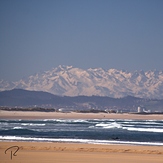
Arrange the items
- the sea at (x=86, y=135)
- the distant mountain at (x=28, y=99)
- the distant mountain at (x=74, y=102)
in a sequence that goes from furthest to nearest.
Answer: the distant mountain at (x=74, y=102) < the distant mountain at (x=28, y=99) < the sea at (x=86, y=135)

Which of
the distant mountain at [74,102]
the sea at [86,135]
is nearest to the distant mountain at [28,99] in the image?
the distant mountain at [74,102]

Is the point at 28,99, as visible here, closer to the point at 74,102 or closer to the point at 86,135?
the point at 74,102

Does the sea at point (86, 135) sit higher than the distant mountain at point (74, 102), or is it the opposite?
the distant mountain at point (74, 102)

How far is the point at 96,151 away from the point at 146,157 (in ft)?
6.74

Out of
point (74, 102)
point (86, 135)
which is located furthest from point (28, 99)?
point (86, 135)

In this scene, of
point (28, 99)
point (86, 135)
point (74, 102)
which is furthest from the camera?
point (74, 102)

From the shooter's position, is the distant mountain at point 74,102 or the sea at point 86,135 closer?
the sea at point 86,135

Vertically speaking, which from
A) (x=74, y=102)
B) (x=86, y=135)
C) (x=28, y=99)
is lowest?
(x=86, y=135)

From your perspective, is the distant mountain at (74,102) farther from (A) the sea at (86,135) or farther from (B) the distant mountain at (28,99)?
(A) the sea at (86,135)

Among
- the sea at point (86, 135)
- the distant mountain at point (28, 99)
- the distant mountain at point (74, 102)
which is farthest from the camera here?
the distant mountain at point (74, 102)

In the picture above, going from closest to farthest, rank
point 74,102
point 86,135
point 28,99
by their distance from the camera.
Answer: point 86,135, point 28,99, point 74,102

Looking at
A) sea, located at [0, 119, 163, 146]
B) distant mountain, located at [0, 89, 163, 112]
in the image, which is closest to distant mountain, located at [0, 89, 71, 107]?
distant mountain, located at [0, 89, 163, 112]

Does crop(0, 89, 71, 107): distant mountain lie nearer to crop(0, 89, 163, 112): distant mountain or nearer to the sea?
crop(0, 89, 163, 112): distant mountain

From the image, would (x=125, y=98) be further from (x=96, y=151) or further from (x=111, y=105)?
(x=96, y=151)
